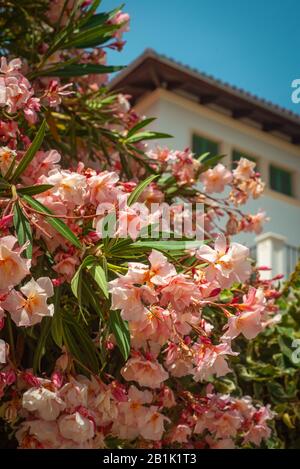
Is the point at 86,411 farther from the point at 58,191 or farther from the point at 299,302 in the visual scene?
the point at 299,302

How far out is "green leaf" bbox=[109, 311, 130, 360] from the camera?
1502 mm

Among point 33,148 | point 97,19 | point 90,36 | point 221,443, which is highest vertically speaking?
point 97,19

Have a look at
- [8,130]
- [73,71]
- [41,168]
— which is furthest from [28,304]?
[73,71]

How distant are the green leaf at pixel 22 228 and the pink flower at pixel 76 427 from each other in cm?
39

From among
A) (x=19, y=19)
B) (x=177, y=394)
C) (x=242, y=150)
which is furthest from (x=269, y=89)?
(x=242, y=150)

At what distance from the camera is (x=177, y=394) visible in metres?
1.98

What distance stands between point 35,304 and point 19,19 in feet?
5.61

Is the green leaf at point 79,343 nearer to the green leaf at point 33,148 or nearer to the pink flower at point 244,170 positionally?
the green leaf at point 33,148

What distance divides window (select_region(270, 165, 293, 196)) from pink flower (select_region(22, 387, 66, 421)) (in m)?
9.75

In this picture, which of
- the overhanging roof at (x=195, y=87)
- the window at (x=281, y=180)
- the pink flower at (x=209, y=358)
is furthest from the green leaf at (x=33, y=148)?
the window at (x=281, y=180)

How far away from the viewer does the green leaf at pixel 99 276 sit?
1456 millimetres

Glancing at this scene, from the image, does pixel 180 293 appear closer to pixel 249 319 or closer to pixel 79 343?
pixel 249 319

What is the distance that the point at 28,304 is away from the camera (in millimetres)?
1433

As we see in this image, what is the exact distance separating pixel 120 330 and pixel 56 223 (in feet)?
0.91
